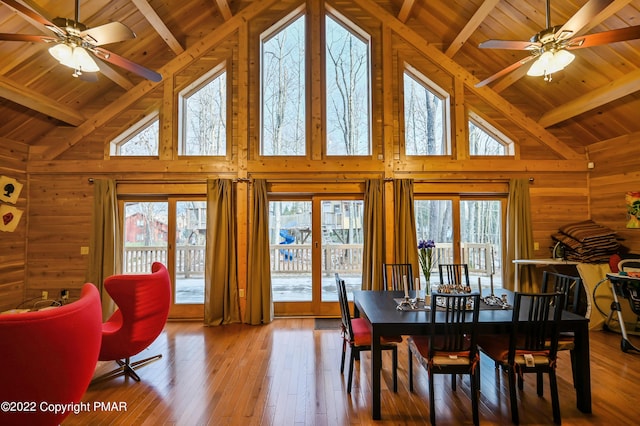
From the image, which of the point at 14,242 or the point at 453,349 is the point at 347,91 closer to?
the point at 453,349

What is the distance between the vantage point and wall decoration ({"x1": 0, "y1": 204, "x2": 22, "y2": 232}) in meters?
4.45

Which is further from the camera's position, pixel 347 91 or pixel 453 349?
pixel 347 91

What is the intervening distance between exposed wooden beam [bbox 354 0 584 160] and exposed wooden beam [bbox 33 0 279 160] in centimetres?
181

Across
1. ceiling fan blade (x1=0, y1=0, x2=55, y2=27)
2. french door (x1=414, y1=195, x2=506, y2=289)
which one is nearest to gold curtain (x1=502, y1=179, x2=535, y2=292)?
french door (x1=414, y1=195, x2=506, y2=289)

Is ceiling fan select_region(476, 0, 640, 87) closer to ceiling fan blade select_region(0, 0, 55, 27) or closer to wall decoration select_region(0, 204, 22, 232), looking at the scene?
ceiling fan blade select_region(0, 0, 55, 27)

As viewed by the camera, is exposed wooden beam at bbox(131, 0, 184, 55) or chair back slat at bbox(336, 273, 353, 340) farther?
exposed wooden beam at bbox(131, 0, 184, 55)

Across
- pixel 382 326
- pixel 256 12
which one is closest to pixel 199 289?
pixel 382 326

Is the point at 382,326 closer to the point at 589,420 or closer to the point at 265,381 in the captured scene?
the point at 265,381

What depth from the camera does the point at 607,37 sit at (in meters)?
2.42

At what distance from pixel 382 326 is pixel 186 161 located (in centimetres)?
400

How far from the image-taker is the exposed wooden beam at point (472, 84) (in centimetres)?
505

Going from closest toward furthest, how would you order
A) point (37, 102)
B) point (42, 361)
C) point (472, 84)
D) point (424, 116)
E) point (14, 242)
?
point (42, 361)
point (37, 102)
point (14, 242)
point (472, 84)
point (424, 116)

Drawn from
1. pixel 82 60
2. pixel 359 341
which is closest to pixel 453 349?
pixel 359 341

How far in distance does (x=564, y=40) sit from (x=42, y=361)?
4364 mm
